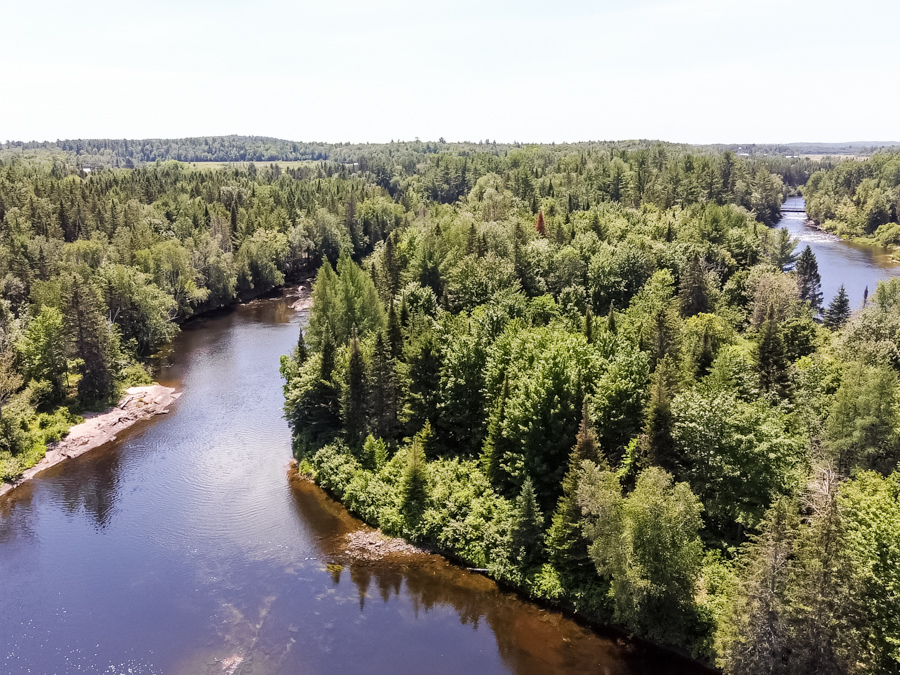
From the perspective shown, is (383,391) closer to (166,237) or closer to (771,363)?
(771,363)

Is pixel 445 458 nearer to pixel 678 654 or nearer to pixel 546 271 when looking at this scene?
pixel 678 654

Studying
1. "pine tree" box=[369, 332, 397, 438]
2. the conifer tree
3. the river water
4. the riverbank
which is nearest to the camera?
the conifer tree

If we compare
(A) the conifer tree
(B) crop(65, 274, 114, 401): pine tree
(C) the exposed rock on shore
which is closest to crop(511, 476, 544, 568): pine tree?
(A) the conifer tree

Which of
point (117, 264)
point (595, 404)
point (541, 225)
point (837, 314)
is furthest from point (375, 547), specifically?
point (117, 264)

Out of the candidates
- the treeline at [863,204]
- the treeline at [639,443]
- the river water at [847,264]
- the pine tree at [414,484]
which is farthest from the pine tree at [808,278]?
the treeline at [863,204]

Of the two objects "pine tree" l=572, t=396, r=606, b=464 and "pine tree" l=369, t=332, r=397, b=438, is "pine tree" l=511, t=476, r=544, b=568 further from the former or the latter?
"pine tree" l=369, t=332, r=397, b=438

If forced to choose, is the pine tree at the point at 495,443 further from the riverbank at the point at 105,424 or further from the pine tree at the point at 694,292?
the riverbank at the point at 105,424

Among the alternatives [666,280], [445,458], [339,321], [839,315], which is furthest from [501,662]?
[839,315]
